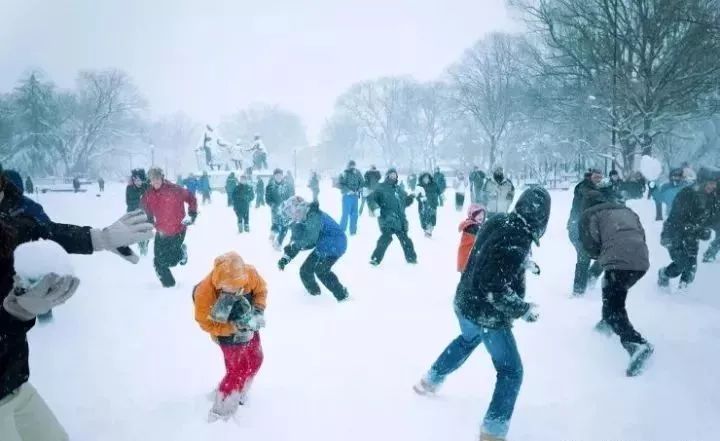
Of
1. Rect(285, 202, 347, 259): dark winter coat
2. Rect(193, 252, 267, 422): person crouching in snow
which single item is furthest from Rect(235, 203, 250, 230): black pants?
Rect(193, 252, 267, 422): person crouching in snow

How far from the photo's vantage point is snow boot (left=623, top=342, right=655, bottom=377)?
3.76m

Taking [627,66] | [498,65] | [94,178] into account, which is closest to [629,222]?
[627,66]

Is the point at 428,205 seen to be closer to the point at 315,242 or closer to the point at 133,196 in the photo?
the point at 315,242

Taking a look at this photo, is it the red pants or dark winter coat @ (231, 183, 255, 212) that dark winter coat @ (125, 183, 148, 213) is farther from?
the red pants

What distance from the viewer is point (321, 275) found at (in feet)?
19.5

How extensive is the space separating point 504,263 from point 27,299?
2409mm

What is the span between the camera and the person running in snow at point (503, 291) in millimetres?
2746

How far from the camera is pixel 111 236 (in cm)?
207

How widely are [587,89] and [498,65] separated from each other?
14.4m

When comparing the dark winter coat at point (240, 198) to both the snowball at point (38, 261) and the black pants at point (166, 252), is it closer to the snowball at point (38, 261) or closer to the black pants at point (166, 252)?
the black pants at point (166, 252)

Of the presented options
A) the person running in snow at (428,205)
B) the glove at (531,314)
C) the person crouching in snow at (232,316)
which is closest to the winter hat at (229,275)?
the person crouching in snow at (232,316)

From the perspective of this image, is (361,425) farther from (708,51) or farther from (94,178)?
(94,178)

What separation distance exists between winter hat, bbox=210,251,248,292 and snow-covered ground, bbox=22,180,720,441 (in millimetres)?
959

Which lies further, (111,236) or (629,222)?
(629,222)
